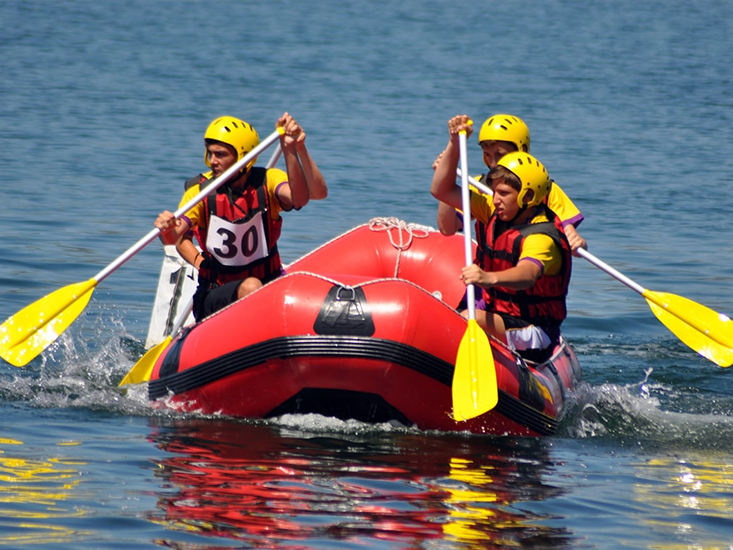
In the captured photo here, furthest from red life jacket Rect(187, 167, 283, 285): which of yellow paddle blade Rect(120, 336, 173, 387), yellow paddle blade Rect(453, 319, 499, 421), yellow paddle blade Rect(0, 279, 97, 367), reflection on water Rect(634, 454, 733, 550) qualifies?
reflection on water Rect(634, 454, 733, 550)

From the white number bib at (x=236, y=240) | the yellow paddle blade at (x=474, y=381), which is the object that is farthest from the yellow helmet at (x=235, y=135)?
the yellow paddle blade at (x=474, y=381)

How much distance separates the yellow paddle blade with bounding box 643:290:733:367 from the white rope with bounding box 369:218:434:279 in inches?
64.8

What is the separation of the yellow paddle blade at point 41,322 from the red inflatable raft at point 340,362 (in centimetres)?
66

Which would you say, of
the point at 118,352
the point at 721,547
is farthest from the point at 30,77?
the point at 721,547

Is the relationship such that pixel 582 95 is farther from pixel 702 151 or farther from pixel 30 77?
pixel 30 77

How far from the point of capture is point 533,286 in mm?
6652

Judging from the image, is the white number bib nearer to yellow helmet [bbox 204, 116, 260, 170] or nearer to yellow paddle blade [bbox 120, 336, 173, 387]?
yellow helmet [bbox 204, 116, 260, 170]

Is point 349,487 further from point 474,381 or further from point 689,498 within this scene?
point 689,498

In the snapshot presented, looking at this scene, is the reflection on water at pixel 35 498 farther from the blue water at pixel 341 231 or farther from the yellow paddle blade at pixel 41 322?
the yellow paddle blade at pixel 41 322

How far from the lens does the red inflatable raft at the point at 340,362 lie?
6137mm

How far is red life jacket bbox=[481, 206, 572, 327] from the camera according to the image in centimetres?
666

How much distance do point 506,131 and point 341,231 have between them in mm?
5706

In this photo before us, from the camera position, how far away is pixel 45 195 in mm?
13617

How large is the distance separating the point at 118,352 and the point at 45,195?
5.65 meters
